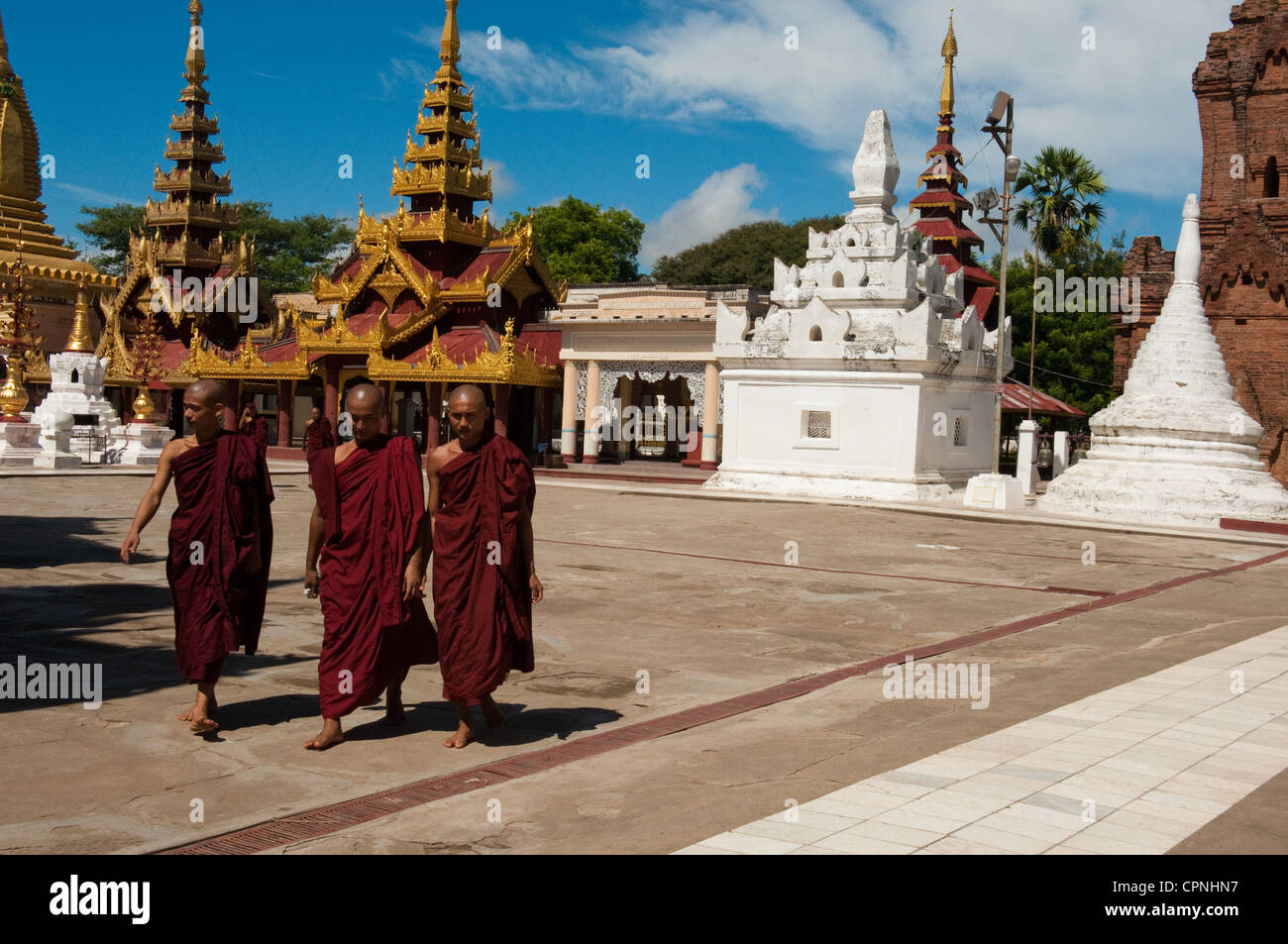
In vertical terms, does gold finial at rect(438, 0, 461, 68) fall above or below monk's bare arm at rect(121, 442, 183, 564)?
above

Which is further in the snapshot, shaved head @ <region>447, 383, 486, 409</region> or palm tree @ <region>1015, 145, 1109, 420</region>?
palm tree @ <region>1015, 145, 1109, 420</region>

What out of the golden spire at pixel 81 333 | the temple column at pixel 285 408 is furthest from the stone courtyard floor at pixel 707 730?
the temple column at pixel 285 408

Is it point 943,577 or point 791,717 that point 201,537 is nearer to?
point 791,717

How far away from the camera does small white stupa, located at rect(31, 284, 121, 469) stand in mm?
28672

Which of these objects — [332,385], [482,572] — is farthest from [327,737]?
[332,385]

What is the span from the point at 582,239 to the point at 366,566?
54912 mm

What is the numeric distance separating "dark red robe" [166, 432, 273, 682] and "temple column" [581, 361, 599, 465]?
26.8m

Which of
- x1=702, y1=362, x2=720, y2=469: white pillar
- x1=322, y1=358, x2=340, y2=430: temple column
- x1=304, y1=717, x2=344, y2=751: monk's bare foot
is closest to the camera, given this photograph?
x1=304, y1=717, x2=344, y2=751: monk's bare foot

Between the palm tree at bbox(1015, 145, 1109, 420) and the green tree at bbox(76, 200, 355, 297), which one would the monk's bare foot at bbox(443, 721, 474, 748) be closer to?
the palm tree at bbox(1015, 145, 1109, 420)

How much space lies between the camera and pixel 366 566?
592cm

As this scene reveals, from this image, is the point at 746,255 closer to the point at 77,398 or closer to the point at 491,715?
the point at 77,398

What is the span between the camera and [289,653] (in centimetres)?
804

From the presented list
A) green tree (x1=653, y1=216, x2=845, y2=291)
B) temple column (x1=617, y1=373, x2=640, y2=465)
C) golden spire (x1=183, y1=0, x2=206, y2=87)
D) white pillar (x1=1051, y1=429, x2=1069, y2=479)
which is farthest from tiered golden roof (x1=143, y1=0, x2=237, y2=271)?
white pillar (x1=1051, y1=429, x2=1069, y2=479)
